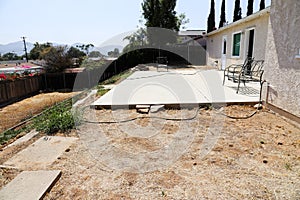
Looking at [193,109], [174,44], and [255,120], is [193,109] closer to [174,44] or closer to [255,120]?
[255,120]

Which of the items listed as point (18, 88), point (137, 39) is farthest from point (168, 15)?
point (18, 88)

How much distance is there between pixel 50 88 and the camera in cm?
1527

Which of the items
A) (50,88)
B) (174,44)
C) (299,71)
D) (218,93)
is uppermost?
(174,44)

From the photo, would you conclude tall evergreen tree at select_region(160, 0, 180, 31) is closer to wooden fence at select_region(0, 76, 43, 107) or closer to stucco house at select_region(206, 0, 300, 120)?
wooden fence at select_region(0, 76, 43, 107)

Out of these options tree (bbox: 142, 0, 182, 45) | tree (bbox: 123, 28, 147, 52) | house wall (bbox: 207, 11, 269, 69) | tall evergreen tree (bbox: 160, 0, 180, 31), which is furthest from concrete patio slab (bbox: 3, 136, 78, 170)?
tall evergreen tree (bbox: 160, 0, 180, 31)

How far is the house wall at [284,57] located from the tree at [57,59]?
625 inches

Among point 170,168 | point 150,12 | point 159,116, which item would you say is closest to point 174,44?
point 150,12

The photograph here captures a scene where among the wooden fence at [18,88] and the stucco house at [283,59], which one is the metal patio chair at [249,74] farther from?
the wooden fence at [18,88]

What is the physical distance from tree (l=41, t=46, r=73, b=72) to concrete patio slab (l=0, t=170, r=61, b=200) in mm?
15774

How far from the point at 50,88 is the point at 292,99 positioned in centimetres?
1563

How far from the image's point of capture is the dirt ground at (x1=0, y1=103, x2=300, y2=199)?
6.16 feet

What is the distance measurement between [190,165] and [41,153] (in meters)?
1.97

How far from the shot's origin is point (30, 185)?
1952 mm

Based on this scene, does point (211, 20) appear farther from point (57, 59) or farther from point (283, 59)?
point (283, 59)
